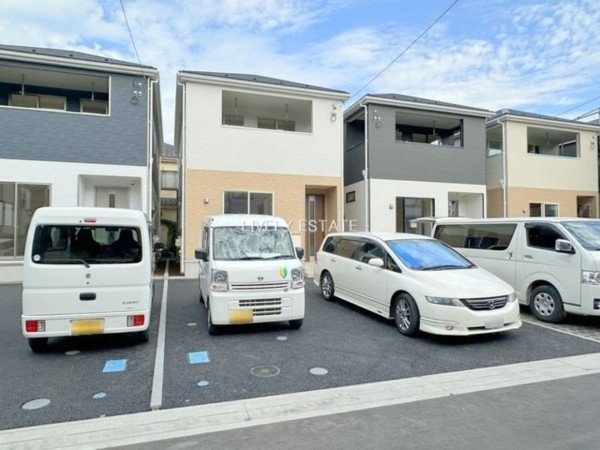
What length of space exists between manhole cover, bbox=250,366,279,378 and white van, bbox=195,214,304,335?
1236 mm

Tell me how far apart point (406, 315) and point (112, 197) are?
33.5 feet

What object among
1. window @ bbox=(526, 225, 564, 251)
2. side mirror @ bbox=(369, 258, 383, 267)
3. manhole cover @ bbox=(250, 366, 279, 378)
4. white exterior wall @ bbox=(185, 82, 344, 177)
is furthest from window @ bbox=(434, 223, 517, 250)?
manhole cover @ bbox=(250, 366, 279, 378)

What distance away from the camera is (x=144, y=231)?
5227mm

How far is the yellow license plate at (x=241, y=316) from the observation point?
550cm

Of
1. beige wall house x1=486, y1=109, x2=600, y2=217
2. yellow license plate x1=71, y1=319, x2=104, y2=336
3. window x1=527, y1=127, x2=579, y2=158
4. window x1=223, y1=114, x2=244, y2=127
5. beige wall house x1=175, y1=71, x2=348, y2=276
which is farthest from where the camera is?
window x1=527, y1=127, x2=579, y2=158

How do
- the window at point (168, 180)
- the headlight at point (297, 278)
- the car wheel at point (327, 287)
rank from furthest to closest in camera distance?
the window at point (168, 180) < the car wheel at point (327, 287) < the headlight at point (297, 278)

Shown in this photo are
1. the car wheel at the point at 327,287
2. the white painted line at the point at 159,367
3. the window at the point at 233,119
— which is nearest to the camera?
the white painted line at the point at 159,367

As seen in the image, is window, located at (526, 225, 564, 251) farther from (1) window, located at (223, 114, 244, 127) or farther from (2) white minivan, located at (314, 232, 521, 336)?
(1) window, located at (223, 114, 244, 127)

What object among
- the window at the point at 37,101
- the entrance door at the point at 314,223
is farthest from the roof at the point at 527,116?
the window at the point at 37,101

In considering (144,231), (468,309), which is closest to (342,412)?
(468,309)

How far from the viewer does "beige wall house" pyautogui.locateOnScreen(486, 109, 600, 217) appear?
1488 cm

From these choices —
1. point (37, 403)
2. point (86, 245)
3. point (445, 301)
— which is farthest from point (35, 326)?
point (445, 301)

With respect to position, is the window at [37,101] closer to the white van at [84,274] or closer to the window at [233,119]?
the window at [233,119]

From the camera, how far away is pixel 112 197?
11930 millimetres
